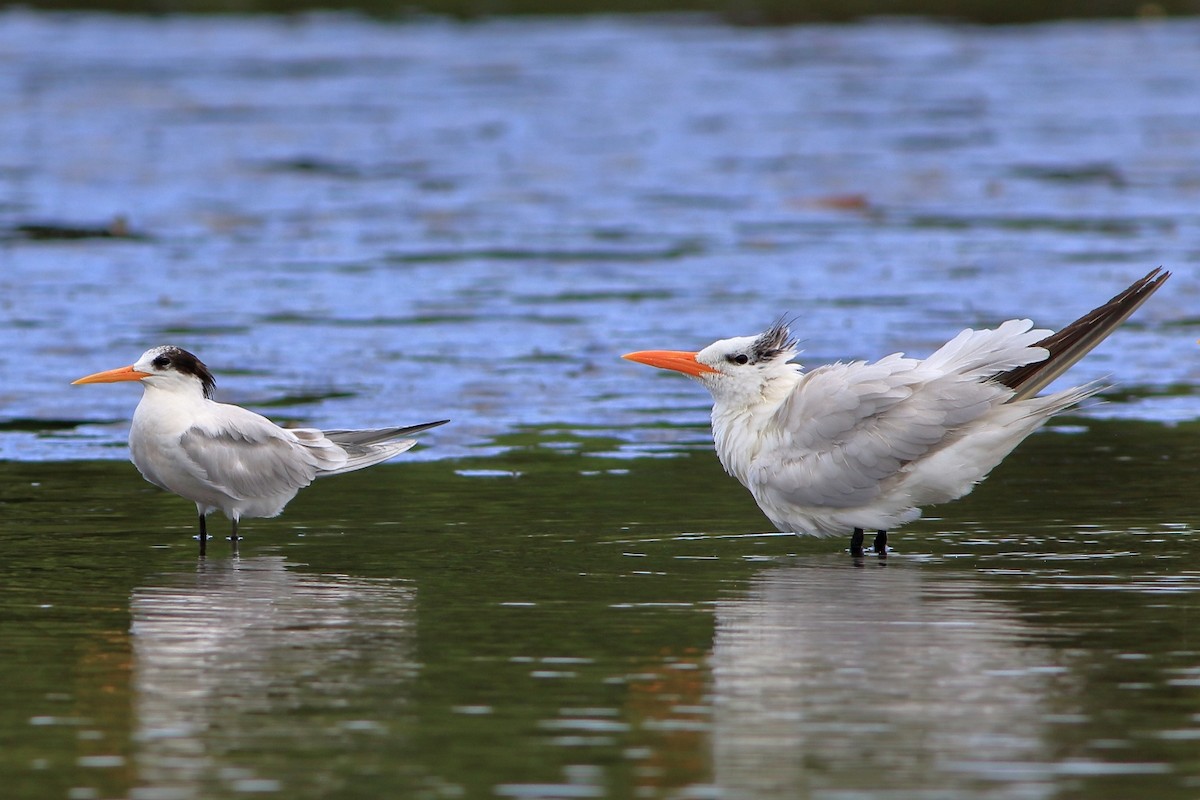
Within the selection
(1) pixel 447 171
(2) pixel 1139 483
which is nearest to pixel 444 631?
(2) pixel 1139 483

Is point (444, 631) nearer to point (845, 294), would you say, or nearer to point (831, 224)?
point (845, 294)

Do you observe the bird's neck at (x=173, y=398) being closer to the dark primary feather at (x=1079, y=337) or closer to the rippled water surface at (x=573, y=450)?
the rippled water surface at (x=573, y=450)

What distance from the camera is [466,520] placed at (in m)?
8.85

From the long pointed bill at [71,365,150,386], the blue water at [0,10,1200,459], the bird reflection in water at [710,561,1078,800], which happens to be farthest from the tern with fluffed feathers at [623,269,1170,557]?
the long pointed bill at [71,365,150,386]

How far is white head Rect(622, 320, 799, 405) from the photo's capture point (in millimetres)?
8766

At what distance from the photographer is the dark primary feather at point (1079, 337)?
26.8 feet

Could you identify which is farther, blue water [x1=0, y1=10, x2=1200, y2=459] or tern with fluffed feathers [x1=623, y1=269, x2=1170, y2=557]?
blue water [x1=0, y1=10, x2=1200, y2=459]

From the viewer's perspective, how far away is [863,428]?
8.35 m

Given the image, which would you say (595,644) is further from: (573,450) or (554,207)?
(554,207)

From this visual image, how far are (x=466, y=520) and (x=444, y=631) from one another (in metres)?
1.98

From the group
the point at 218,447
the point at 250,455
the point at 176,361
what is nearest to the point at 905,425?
the point at 250,455

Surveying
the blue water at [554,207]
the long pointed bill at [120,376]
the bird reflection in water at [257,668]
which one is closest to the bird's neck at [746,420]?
the bird reflection in water at [257,668]

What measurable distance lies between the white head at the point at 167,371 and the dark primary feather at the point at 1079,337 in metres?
3.51

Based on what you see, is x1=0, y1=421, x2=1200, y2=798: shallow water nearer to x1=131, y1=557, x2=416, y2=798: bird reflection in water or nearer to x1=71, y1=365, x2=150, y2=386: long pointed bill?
x1=131, y1=557, x2=416, y2=798: bird reflection in water
